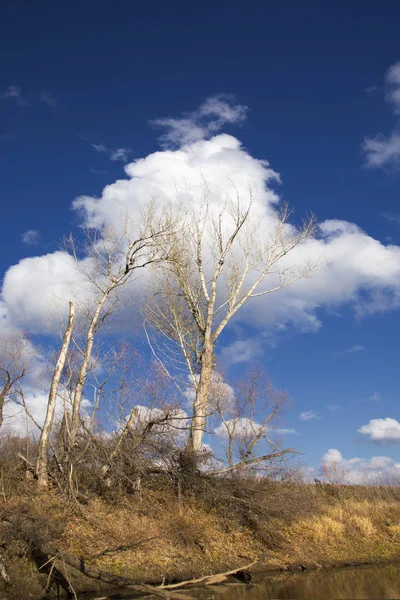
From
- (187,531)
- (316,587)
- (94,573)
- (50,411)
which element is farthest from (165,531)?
(50,411)

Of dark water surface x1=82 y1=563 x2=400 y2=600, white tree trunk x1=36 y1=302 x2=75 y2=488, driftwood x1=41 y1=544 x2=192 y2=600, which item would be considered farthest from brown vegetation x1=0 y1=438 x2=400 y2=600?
dark water surface x1=82 y1=563 x2=400 y2=600

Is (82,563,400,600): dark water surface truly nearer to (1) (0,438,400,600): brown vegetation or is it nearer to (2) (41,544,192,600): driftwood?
(2) (41,544,192,600): driftwood

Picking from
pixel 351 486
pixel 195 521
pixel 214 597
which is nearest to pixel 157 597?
pixel 214 597

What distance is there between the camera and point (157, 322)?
23.3 metres

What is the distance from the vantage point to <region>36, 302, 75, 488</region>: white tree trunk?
1492cm

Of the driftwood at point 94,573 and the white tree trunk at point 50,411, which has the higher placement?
the white tree trunk at point 50,411

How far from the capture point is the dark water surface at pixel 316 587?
11.3 metres

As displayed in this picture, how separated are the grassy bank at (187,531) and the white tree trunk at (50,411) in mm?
501

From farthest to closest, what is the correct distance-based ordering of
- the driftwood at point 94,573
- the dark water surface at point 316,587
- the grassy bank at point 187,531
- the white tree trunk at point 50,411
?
the white tree trunk at point 50,411, the grassy bank at point 187,531, the driftwood at point 94,573, the dark water surface at point 316,587

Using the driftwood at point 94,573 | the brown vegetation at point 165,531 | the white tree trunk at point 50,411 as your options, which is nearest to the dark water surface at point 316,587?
the driftwood at point 94,573

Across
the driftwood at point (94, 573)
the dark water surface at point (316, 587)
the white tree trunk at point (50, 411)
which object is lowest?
the dark water surface at point (316, 587)

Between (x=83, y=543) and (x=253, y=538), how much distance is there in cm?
594

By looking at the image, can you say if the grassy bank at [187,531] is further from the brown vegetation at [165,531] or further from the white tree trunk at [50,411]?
the white tree trunk at [50,411]

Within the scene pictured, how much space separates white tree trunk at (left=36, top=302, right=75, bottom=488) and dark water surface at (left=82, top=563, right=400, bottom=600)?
15.1ft
